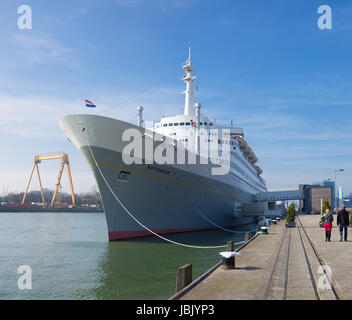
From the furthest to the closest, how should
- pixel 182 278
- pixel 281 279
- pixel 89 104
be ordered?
1. pixel 89 104
2. pixel 281 279
3. pixel 182 278

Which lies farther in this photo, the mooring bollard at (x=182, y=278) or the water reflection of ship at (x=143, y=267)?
the water reflection of ship at (x=143, y=267)

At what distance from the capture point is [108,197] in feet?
56.4

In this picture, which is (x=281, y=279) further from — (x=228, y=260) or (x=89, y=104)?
(x=89, y=104)

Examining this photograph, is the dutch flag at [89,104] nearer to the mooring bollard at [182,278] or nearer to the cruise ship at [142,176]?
the cruise ship at [142,176]

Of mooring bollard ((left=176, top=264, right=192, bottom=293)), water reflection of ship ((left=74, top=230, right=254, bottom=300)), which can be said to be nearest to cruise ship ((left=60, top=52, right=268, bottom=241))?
water reflection of ship ((left=74, top=230, right=254, bottom=300))

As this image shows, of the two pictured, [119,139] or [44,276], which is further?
[119,139]

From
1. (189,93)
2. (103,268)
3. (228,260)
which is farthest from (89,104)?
(189,93)

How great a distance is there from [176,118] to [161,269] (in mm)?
17461

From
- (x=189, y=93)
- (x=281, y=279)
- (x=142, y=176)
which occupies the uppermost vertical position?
(x=189, y=93)

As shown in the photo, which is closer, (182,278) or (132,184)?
(182,278)

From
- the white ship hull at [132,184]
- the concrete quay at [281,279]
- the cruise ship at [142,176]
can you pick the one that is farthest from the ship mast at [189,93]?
the concrete quay at [281,279]

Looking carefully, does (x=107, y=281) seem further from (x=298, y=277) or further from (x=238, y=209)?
(x=238, y=209)
